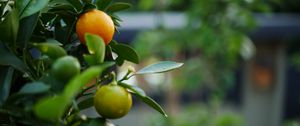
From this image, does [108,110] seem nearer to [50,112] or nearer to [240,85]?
[50,112]

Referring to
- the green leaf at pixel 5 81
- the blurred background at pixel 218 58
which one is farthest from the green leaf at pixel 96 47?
the blurred background at pixel 218 58

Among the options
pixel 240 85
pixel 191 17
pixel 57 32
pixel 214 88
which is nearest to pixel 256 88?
pixel 240 85

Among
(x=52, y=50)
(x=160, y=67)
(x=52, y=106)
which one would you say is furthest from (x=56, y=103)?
(x=160, y=67)

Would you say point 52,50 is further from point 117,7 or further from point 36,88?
point 117,7

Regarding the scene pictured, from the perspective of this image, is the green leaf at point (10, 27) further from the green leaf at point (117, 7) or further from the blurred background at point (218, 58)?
the blurred background at point (218, 58)

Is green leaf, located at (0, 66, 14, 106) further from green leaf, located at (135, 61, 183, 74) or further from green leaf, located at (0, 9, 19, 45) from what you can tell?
green leaf, located at (135, 61, 183, 74)
